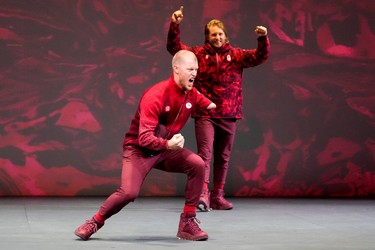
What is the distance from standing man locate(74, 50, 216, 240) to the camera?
167 inches

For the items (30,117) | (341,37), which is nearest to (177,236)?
(30,117)

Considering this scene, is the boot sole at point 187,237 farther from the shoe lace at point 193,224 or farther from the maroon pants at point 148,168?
the maroon pants at point 148,168

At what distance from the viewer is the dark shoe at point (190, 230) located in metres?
4.30

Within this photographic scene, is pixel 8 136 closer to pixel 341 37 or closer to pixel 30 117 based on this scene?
pixel 30 117

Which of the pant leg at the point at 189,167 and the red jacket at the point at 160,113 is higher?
the red jacket at the point at 160,113

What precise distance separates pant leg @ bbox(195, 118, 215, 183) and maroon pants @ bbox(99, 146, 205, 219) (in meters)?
1.23

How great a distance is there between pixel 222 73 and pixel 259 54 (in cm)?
29

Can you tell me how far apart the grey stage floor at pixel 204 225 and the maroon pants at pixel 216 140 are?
12.2 inches

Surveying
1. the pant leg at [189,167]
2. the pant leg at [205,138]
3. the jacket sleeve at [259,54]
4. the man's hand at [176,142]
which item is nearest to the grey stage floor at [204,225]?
the pant leg at [189,167]

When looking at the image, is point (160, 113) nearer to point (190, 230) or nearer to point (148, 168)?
point (148, 168)

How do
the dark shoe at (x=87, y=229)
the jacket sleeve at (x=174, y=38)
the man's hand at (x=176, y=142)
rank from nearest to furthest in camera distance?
the man's hand at (x=176, y=142) < the dark shoe at (x=87, y=229) < the jacket sleeve at (x=174, y=38)

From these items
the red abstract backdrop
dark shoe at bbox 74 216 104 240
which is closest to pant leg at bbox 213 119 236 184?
the red abstract backdrop

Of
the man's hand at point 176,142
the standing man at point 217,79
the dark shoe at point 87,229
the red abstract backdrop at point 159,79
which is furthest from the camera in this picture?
the red abstract backdrop at point 159,79

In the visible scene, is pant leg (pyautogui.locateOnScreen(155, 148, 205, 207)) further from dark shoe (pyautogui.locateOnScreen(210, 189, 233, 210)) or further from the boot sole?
dark shoe (pyautogui.locateOnScreen(210, 189, 233, 210))
